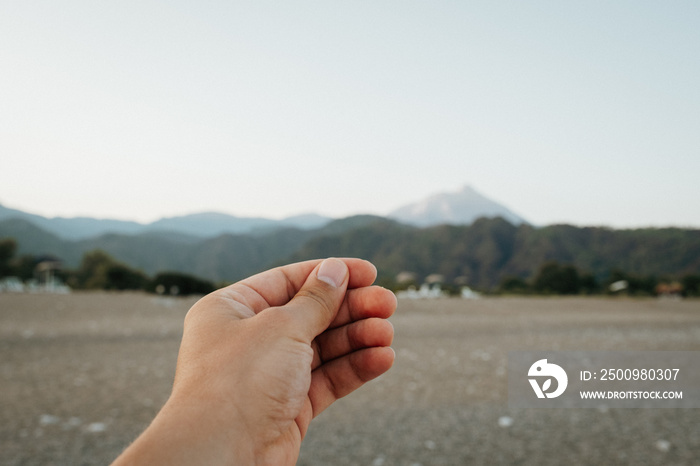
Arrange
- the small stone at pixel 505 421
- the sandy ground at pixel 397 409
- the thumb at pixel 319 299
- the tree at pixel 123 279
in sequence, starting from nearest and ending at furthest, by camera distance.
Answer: the thumb at pixel 319 299
the sandy ground at pixel 397 409
the small stone at pixel 505 421
the tree at pixel 123 279

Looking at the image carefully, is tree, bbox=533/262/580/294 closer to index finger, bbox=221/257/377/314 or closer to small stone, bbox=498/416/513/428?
small stone, bbox=498/416/513/428

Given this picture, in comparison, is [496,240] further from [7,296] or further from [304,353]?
Answer: [304,353]

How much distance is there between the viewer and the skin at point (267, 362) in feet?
3.00

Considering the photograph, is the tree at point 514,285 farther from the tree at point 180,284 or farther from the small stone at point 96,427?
the small stone at point 96,427

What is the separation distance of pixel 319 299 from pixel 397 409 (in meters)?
2.84

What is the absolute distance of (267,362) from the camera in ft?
3.43

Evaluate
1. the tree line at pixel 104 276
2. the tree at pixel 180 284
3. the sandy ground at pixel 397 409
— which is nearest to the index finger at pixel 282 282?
the sandy ground at pixel 397 409

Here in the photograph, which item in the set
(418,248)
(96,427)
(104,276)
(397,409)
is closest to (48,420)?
(96,427)

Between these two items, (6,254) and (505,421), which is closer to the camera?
(505,421)

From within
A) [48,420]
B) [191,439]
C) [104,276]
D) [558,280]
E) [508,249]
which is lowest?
[558,280]

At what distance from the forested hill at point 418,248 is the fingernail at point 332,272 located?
1261 centimetres

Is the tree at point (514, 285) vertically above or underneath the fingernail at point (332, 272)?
underneath

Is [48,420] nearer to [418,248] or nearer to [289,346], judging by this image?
[289,346]

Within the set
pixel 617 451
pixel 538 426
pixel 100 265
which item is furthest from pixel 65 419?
pixel 100 265
